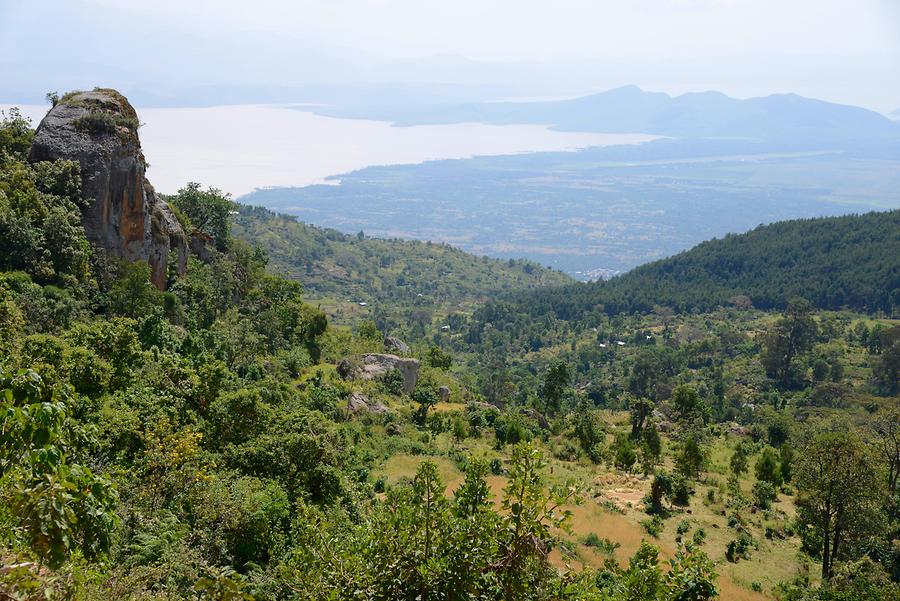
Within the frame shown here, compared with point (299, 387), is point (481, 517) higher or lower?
higher

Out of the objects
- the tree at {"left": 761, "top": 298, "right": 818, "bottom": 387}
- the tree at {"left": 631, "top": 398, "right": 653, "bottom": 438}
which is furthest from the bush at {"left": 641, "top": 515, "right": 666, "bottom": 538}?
the tree at {"left": 761, "top": 298, "right": 818, "bottom": 387}

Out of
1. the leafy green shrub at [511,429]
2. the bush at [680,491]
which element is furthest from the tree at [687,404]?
the bush at [680,491]

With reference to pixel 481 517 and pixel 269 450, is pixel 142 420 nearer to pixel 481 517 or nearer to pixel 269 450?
pixel 269 450

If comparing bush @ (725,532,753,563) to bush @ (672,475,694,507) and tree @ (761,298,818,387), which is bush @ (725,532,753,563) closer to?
bush @ (672,475,694,507)

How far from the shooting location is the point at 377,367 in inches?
1399

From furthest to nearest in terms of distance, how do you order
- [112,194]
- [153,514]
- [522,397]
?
[522,397] → [112,194] → [153,514]

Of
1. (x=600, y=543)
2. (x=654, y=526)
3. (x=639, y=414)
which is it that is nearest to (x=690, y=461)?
(x=654, y=526)

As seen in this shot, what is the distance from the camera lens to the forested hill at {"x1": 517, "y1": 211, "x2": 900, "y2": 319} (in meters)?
71.4

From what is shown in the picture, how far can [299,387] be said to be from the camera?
96.0 ft

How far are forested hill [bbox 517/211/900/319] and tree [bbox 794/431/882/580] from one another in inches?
2325

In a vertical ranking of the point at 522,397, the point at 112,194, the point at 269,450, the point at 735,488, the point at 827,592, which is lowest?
the point at 522,397

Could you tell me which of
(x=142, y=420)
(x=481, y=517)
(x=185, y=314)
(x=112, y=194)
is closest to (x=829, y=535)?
(x=481, y=517)

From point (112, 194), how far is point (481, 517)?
27781 millimetres

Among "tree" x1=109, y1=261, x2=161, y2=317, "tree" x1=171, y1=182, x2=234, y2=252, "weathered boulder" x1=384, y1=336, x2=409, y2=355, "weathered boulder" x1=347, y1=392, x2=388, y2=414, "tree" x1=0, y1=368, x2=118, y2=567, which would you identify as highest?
"tree" x1=171, y1=182, x2=234, y2=252
